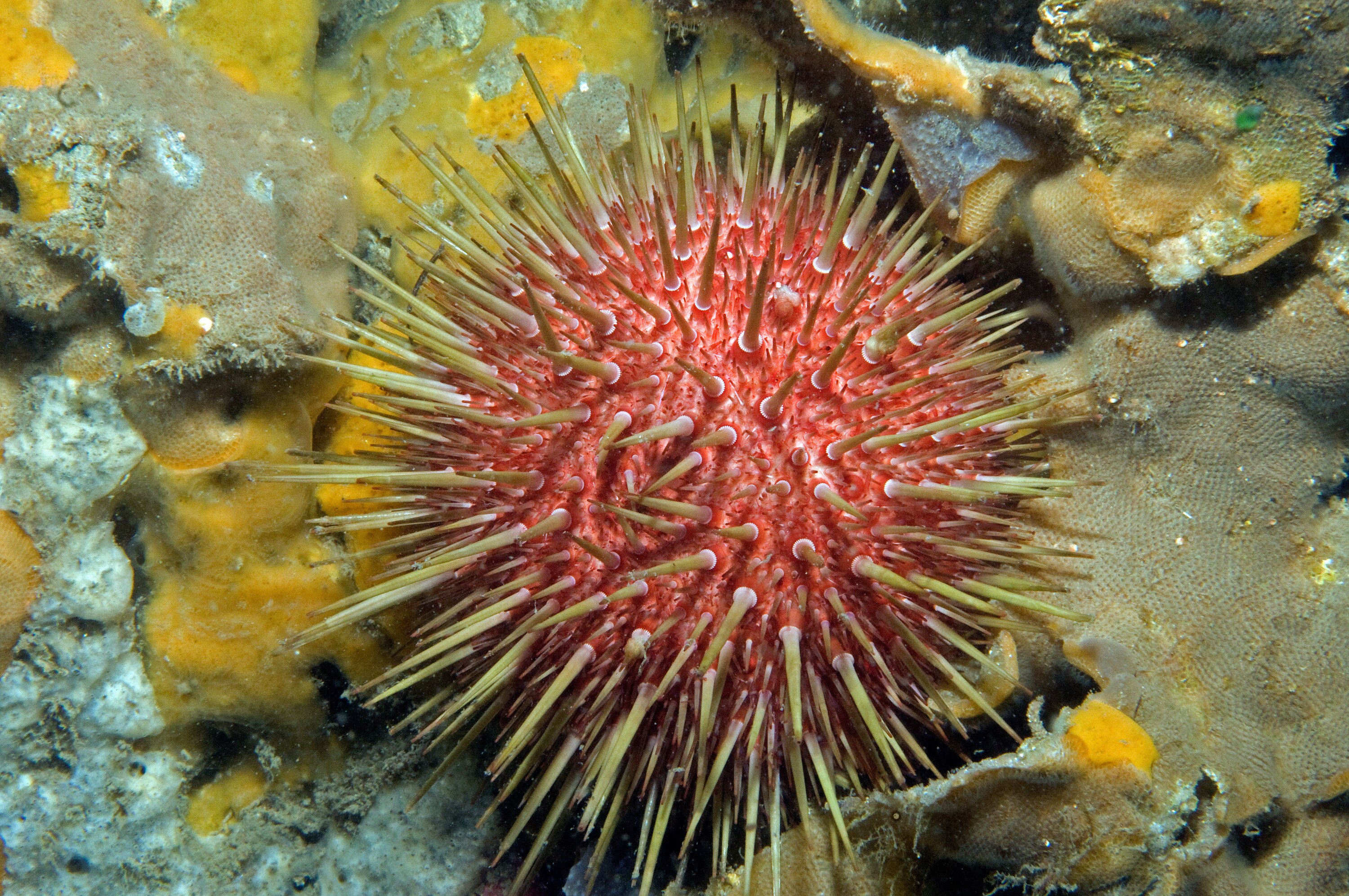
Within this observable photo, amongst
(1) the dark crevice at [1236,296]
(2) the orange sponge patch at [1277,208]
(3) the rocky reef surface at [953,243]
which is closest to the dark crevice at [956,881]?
(3) the rocky reef surface at [953,243]

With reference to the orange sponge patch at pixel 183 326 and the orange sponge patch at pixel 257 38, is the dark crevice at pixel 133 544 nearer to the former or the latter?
the orange sponge patch at pixel 183 326

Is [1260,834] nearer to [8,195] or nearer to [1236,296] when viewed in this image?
[1236,296]

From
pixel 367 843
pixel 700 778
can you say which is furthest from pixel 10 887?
pixel 700 778

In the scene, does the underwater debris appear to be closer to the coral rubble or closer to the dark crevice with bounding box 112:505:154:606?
the coral rubble

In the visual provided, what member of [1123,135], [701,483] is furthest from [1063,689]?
[1123,135]

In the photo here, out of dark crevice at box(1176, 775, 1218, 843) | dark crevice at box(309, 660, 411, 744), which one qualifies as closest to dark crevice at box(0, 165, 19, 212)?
dark crevice at box(309, 660, 411, 744)

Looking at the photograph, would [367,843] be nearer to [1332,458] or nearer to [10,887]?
[10,887]
